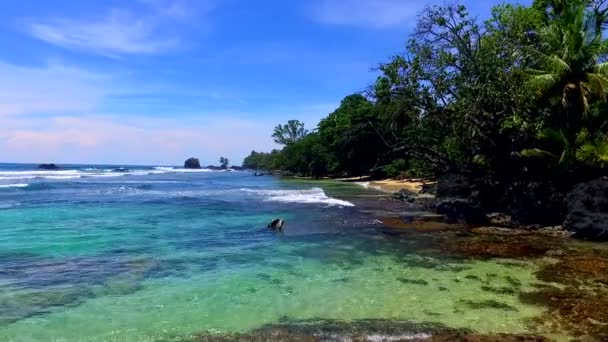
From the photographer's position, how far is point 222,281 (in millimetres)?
11609

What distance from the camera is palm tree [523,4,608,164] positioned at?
18406 millimetres

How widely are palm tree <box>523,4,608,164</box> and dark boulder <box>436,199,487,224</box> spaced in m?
3.35

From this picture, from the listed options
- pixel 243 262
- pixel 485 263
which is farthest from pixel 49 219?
pixel 485 263

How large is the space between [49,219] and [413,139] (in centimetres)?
1911

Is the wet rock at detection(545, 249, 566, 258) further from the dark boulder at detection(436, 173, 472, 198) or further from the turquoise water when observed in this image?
the dark boulder at detection(436, 173, 472, 198)

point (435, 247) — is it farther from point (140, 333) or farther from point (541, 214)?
point (140, 333)

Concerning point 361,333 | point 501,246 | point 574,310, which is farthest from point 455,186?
point 361,333

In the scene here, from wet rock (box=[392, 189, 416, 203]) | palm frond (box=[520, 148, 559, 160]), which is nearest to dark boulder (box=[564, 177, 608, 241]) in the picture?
palm frond (box=[520, 148, 559, 160])

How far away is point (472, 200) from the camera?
2327 cm

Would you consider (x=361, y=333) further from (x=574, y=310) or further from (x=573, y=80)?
(x=573, y=80)

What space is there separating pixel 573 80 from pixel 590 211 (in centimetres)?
529

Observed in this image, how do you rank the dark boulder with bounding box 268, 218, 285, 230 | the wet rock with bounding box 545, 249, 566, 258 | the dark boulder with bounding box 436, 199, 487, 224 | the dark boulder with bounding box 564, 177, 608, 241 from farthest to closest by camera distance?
1. the dark boulder with bounding box 436, 199, 487, 224
2. the dark boulder with bounding box 268, 218, 285, 230
3. the dark boulder with bounding box 564, 177, 608, 241
4. the wet rock with bounding box 545, 249, 566, 258

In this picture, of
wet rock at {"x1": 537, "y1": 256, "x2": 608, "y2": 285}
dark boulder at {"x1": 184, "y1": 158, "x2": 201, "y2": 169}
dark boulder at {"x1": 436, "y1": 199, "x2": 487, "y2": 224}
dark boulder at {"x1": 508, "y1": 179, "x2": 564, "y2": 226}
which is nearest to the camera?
wet rock at {"x1": 537, "y1": 256, "x2": 608, "y2": 285}

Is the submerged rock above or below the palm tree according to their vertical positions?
below
